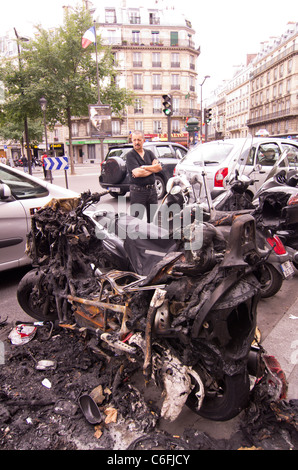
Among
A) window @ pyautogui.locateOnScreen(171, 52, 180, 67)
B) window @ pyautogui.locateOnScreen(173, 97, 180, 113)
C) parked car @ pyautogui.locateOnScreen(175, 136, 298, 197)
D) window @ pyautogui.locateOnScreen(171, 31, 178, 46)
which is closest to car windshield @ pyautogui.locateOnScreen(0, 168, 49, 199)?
parked car @ pyautogui.locateOnScreen(175, 136, 298, 197)

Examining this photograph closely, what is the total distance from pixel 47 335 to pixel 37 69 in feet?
72.8

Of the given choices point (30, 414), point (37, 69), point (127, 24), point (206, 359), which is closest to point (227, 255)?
point (206, 359)

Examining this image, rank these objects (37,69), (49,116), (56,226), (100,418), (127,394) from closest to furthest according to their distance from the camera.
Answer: (100,418) < (127,394) < (56,226) < (37,69) < (49,116)

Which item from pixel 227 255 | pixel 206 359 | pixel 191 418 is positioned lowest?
pixel 191 418

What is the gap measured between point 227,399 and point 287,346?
137cm

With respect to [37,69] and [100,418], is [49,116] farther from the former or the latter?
[100,418]

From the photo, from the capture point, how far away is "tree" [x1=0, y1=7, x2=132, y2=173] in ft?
68.7

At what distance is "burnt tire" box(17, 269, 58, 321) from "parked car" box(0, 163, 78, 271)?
3.54 ft

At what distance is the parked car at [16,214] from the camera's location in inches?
169

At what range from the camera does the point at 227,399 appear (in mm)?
1905

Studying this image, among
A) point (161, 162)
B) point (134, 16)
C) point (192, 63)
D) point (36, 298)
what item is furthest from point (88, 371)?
point (134, 16)

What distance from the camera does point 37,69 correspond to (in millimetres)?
21000

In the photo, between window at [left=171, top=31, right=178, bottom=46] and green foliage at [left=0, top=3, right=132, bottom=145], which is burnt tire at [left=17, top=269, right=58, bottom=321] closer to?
green foliage at [left=0, top=3, right=132, bottom=145]

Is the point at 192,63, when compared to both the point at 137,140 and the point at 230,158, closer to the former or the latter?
the point at 230,158
